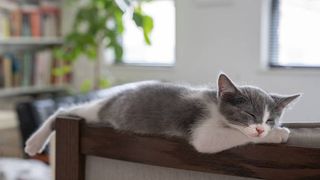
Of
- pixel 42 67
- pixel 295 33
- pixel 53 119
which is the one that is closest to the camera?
pixel 53 119

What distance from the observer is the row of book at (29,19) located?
3.23 metres

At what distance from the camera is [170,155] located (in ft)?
3.27

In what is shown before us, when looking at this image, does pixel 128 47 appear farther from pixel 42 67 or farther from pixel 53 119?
pixel 53 119


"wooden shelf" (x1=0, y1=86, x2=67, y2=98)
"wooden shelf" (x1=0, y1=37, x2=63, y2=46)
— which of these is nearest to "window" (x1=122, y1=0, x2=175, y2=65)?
"wooden shelf" (x1=0, y1=37, x2=63, y2=46)

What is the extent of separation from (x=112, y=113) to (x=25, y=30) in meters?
2.43

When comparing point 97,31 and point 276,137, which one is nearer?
point 276,137

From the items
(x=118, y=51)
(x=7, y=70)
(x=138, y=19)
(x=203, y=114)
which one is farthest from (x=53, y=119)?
(x=7, y=70)

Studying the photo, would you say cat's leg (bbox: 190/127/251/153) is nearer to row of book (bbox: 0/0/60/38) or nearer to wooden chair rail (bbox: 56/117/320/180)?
wooden chair rail (bbox: 56/117/320/180)

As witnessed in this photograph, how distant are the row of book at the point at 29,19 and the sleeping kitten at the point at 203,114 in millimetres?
2300

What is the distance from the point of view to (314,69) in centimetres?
250

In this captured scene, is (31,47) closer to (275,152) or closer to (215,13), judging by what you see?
(215,13)

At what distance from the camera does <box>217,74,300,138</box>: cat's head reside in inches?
37.3

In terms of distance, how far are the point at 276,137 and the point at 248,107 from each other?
0.09m

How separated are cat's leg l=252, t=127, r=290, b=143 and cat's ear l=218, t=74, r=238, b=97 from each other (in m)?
0.11
